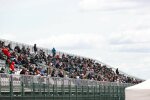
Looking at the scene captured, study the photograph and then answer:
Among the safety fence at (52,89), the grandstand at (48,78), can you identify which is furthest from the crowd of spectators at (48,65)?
the safety fence at (52,89)

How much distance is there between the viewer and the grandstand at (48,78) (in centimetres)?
3416

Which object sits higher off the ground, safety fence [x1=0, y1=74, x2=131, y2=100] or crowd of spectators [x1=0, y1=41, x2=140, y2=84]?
crowd of spectators [x1=0, y1=41, x2=140, y2=84]

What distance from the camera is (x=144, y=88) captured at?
24.8 meters

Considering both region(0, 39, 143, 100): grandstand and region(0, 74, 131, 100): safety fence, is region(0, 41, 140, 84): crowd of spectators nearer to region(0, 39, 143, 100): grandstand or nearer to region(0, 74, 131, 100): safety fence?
region(0, 39, 143, 100): grandstand

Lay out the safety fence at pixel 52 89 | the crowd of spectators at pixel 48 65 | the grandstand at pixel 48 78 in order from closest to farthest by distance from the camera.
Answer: the safety fence at pixel 52 89 < the grandstand at pixel 48 78 < the crowd of spectators at pixel 48 65

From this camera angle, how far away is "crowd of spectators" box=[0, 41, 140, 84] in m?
45.8

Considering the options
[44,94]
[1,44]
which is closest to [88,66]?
[1,44]

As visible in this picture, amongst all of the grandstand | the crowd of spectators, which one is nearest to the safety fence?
the grandstand

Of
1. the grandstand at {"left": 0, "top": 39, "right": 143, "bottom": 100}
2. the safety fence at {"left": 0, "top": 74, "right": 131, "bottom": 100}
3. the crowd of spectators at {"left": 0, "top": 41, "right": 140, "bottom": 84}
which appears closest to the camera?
the safety fence at {"left": 0, "top": 74, "right": 131, "bottom": 100}

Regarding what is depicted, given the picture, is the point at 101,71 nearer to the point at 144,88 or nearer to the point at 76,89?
the point at 76,89

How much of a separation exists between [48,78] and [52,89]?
1.78 metres

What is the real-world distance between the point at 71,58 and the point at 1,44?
20.5 m

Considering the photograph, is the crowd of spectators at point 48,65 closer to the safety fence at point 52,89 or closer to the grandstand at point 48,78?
the grandstand at point 48,78

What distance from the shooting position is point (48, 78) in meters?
40.4
